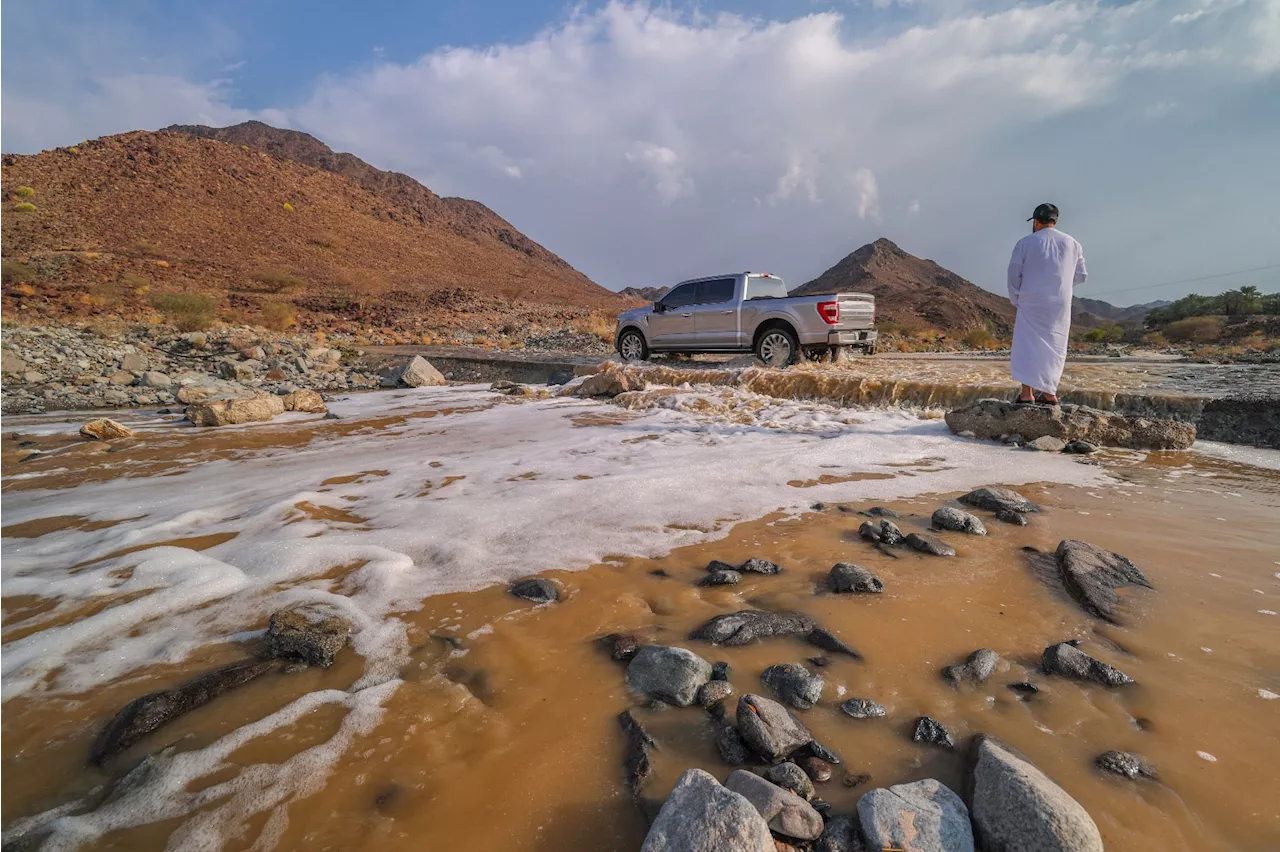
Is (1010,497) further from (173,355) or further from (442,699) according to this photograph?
(173,355)

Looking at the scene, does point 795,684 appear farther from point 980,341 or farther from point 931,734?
point 980,341

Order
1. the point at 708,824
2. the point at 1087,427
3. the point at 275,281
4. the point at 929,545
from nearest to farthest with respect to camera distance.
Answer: the point at 708,824
the point at 929,545
the point at 1087,427
the point at 275,281

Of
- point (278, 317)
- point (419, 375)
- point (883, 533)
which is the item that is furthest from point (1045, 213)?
point (278, 317)

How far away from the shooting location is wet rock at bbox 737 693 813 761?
1520 mm

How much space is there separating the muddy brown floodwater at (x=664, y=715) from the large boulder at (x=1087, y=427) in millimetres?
3062

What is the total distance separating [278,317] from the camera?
87.1ft

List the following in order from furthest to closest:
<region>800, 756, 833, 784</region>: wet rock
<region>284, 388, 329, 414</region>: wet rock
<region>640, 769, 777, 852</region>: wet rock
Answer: <region>284, 388, 329, 414</region>: wet rock
<region>800, 756, 833, 784</region>: wet rock
<region>640, 769, 777, 852</region>: wet rock

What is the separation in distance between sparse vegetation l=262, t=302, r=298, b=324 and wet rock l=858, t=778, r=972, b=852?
97.5 feet

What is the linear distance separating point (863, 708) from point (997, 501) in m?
2.41

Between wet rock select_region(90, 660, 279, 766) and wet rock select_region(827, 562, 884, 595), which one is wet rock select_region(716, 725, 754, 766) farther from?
wet rock select_region(90, 660, 279, 766)

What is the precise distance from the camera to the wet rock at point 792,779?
1396 mm

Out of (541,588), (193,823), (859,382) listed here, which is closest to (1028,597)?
(541,588)

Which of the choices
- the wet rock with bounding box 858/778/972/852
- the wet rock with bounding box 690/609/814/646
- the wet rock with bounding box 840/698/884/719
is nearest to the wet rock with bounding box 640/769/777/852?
the wet rock with bounding box 858/778/972/852

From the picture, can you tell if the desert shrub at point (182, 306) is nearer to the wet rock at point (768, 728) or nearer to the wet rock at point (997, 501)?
the wet rock at point (997, 501)
